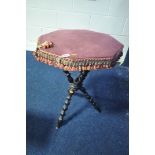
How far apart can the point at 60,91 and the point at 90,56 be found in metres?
0.61

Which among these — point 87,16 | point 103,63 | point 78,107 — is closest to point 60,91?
point 78,107

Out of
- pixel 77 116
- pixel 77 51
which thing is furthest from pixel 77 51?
pixel 77 116

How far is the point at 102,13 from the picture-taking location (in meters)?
1.69

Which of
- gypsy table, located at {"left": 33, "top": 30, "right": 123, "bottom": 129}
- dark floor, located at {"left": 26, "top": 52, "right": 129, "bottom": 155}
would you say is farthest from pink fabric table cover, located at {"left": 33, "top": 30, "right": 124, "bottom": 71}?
dark floor, located at {"left": 26, "top": 52, "right": 129, "bottom": 155}

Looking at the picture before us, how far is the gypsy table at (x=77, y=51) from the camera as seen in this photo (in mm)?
913

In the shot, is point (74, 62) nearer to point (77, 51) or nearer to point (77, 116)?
point (77, 51)

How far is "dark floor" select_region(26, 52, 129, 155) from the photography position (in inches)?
42.7

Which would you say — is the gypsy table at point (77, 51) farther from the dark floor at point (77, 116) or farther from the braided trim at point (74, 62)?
the dark floor at point (77, 116)

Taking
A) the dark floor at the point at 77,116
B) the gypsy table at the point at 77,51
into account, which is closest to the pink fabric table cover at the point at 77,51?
the gypsy table at the point at 77,51

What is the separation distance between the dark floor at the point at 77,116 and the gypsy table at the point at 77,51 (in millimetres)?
397

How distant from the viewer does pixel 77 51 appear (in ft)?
3.06

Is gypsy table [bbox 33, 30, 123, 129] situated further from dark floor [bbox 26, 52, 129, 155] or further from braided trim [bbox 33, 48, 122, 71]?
dark floor [bbox 26, 52, 129, 155]
